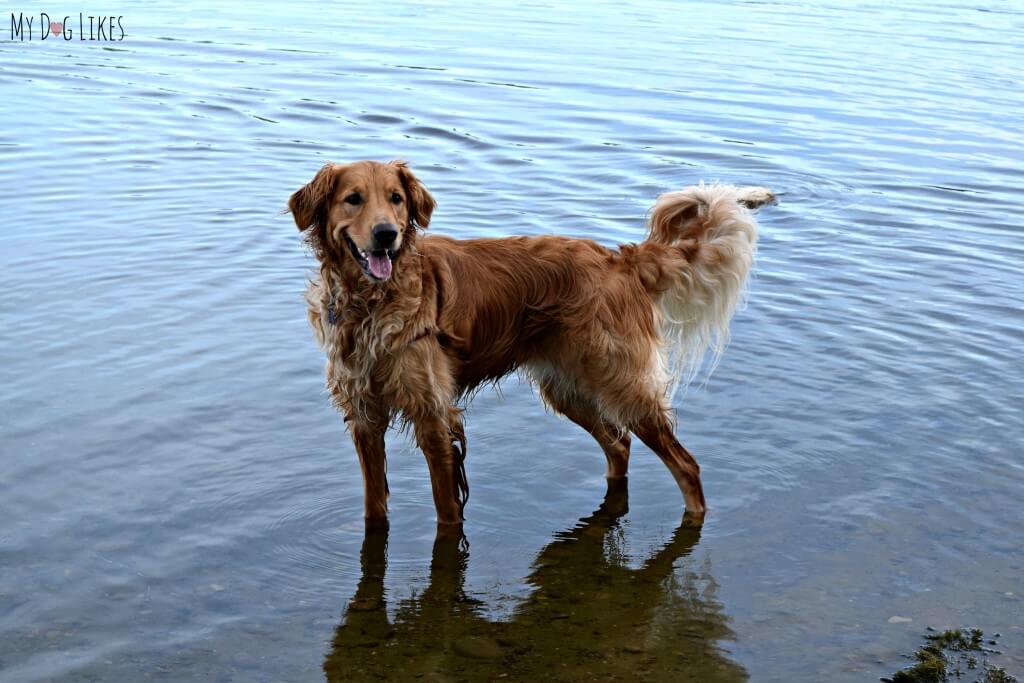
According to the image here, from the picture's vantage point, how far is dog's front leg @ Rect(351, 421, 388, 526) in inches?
232

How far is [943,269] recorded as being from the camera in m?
10.3

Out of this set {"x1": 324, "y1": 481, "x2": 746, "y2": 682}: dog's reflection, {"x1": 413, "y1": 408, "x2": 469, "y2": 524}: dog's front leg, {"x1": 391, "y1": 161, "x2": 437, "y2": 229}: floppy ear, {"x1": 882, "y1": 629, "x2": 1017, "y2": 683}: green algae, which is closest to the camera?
{"x1": 882, "y1": 629, "x2": 1017, "y2": 683}: green algae

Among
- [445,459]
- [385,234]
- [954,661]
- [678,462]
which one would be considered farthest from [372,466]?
[954,661]

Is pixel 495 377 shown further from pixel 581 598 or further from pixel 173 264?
pixel 173 264

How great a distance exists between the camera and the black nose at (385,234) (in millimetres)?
5328

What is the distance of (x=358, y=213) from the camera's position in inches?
216

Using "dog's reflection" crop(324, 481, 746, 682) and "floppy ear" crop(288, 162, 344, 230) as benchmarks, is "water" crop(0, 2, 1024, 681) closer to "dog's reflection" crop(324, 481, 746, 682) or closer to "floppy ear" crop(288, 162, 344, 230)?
"dog's reflection" crop(324, 481, 746, 682)

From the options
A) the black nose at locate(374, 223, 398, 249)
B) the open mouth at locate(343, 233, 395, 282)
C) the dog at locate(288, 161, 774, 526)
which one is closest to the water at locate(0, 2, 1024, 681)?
the dog at locate(288, 161, 774, 526)

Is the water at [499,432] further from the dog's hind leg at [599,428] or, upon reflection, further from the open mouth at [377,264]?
the open mouth at [377,264]

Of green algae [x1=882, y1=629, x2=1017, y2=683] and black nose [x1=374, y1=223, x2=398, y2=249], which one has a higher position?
black nose [x1=374, y1=223, x2=398, y2=249]

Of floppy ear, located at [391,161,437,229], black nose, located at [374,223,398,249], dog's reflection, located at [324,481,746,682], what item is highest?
floppy ear, located at [391,161,437,229]

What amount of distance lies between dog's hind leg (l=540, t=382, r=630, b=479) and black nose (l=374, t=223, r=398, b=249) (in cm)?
143

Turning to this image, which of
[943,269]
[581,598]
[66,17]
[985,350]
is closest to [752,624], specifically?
[581,598]

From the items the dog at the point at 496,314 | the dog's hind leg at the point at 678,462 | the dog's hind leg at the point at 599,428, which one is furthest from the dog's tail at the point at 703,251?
the dog's hind leg at the point at 599,428
